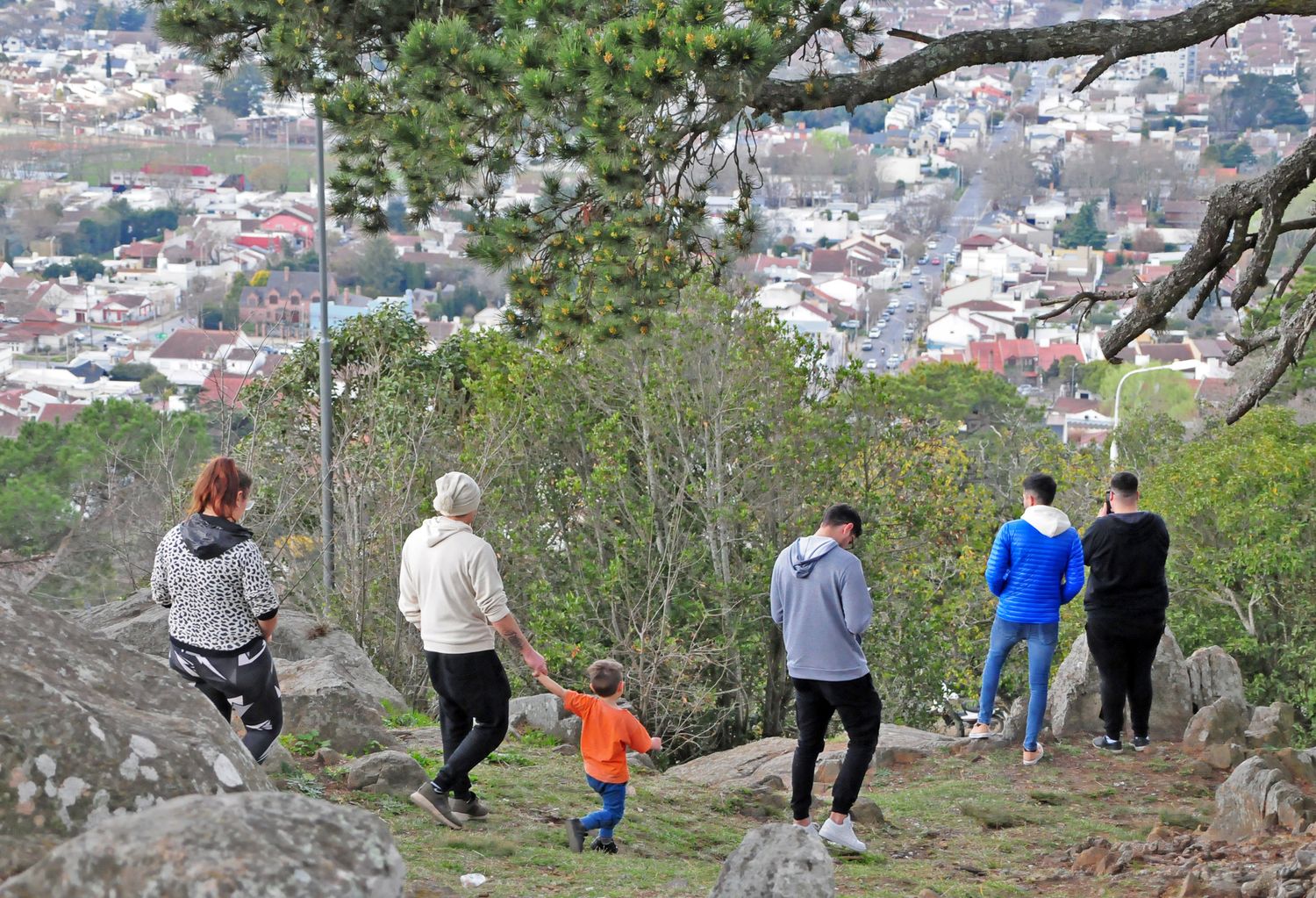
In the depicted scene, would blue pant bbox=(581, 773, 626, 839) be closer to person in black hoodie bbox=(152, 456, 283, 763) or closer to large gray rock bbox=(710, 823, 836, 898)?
person in black hoodie bbox=(152, 456, 283, 763)

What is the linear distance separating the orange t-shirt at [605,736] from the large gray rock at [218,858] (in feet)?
9.71

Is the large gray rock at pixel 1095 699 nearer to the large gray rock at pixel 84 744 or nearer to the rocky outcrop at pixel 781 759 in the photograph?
the rocky outcrop at pixel 781 759

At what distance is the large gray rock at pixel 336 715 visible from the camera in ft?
25.3

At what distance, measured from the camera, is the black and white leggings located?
5664 millimetres

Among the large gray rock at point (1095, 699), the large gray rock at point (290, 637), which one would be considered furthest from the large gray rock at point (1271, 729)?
the large gray rock at point (290, 637)

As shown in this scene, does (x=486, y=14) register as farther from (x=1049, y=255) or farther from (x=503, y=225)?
(x=1049, y=255)

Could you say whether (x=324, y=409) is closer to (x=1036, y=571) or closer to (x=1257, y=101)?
(x=1036, y=571)

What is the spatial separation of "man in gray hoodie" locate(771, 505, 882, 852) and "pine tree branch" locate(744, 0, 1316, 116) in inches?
93.4

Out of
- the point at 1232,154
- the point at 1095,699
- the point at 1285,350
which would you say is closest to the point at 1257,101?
the point at 1232,154

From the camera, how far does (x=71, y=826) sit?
3600mm

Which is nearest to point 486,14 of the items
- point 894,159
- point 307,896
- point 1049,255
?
point 307,896

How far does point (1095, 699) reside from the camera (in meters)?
9.44

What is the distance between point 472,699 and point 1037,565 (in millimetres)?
3505

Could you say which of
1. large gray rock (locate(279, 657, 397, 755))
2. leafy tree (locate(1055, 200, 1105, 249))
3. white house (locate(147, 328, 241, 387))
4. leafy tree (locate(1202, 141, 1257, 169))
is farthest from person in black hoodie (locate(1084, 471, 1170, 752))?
leafy tree (locate(1202, 141, 1257, 169))
